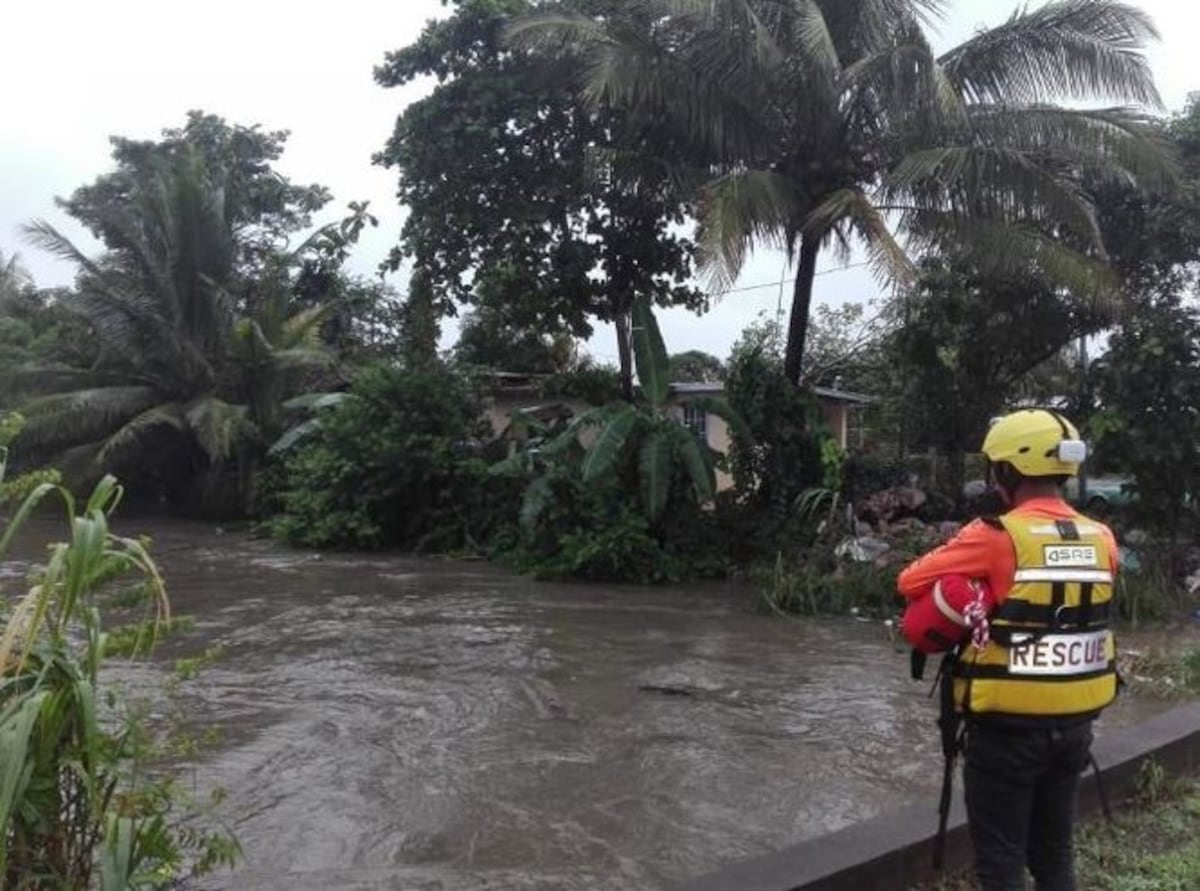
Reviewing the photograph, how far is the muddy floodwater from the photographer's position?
4.75m

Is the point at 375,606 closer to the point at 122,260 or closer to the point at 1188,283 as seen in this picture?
the point at 1188,283

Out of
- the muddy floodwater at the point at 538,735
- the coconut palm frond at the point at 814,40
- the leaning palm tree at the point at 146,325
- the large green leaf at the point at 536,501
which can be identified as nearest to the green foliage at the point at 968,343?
the coconut palm frond at the point at 814,40

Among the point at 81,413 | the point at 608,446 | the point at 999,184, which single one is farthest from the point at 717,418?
the point at 81,413

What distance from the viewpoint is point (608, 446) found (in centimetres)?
1302

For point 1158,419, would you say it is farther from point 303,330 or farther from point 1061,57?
point 303,330

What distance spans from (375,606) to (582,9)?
29.4ft

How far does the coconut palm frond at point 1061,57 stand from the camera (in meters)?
12.4

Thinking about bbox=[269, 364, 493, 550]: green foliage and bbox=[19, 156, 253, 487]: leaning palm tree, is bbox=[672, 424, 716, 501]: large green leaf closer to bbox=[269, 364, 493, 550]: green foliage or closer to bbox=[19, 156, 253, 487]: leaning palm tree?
bbox=[269, 364, 493, 550]: green foliage

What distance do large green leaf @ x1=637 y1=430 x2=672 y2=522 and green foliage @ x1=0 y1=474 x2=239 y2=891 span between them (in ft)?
33.5

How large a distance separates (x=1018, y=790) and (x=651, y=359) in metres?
11.0

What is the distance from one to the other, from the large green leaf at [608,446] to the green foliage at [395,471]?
3212mm

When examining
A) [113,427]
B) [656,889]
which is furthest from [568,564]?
[113,427]

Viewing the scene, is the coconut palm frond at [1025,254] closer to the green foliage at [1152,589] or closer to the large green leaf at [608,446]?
the green foliage at [1152,589]

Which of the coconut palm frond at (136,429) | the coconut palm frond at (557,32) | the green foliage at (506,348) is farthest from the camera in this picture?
the green foliage at (506,348)
